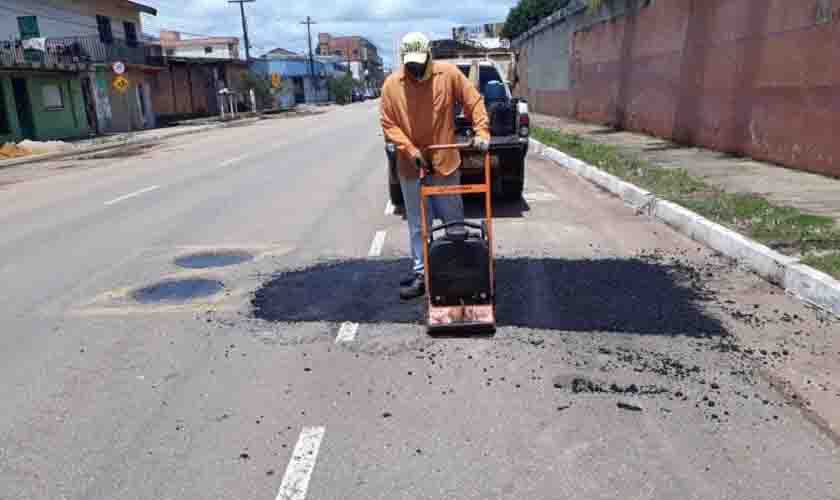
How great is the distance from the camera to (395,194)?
10023 mm

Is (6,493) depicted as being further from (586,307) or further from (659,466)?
(586,307)

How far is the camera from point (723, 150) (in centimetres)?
1334

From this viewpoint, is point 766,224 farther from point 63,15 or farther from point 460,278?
point 63,15

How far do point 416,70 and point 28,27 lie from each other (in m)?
34.4

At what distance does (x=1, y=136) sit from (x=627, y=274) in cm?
3100

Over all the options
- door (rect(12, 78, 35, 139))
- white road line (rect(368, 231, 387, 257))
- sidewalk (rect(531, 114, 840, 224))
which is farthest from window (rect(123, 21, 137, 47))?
white road line (rect(368, 231, 387, 257))

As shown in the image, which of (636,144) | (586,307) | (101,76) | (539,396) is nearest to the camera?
(539,396)

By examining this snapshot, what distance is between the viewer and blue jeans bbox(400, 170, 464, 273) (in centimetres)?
571

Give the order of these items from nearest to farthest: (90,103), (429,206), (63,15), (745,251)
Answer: (429,206) → (745,251) → (63,15) → (90,103)

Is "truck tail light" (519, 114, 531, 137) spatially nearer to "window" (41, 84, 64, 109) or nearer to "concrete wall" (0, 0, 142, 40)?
"concrete wall" (0, 0, 142, 40)

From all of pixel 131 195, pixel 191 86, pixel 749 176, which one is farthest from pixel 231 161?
pixel 191 86

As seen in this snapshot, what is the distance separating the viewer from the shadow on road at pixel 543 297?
→ 5.16 metres

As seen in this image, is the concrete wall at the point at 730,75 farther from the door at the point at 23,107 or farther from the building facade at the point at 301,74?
the building facade at the point at 301,74

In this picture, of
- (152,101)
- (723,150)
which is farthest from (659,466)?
(152,101)
